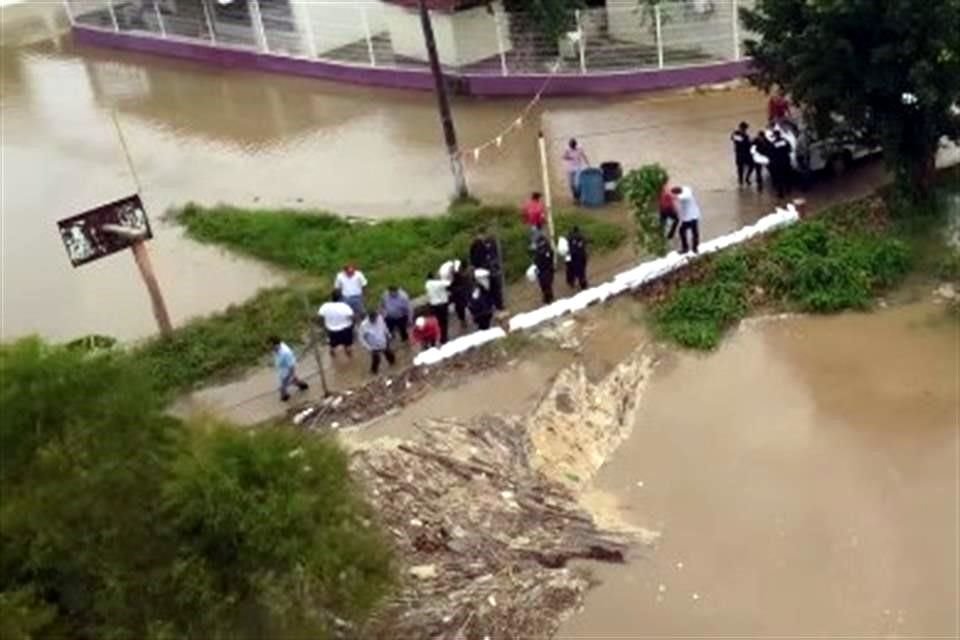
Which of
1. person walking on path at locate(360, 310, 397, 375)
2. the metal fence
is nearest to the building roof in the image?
the metal fence

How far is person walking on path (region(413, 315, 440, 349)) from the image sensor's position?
15.5 m

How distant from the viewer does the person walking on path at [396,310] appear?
51.0 ft

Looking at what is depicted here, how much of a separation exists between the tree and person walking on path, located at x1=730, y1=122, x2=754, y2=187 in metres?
0.90

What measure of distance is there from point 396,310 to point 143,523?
6715 millimetres

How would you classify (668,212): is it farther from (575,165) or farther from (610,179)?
(575,165)

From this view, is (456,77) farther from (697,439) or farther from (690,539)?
(690,539)

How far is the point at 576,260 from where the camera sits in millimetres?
16266

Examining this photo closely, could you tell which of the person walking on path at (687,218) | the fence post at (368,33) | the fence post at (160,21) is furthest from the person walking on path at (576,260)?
the fence post at (160,21)

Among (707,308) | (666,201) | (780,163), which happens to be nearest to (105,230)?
(666,201)

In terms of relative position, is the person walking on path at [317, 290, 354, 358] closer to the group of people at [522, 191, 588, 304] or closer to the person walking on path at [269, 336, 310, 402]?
the person walking on path at [269, 336, 310, 402]

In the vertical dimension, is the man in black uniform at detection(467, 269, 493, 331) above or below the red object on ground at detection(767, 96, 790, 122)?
below

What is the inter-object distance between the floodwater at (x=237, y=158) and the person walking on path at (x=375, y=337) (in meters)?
3.45

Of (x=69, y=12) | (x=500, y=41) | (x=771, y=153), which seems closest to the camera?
(x=771, y=153)

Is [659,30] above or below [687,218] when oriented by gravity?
above
